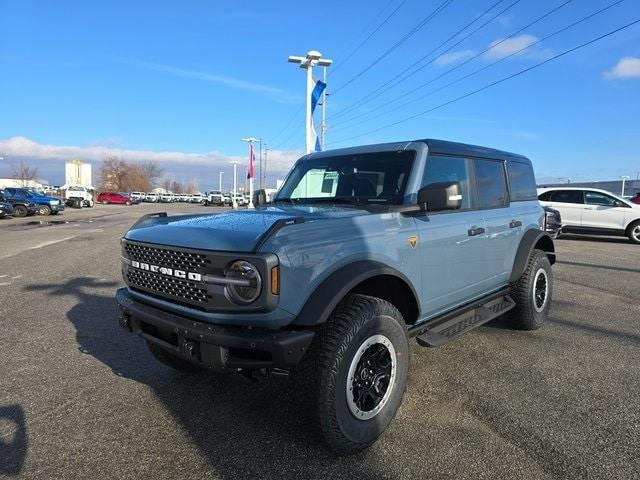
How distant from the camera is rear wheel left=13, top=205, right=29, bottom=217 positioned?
2981 cm

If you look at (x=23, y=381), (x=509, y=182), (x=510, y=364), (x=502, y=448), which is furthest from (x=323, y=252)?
(x=509, y=182)

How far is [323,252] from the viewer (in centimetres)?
286

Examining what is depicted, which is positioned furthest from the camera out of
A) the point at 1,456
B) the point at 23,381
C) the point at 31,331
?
the point at 31,331

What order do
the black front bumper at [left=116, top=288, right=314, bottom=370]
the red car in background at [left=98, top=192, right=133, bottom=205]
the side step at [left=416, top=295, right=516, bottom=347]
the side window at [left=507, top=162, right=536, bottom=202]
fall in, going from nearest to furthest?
the black front bumper at [left=116, top=288, right=314, bottom=370]
the side step at [left=416, top=295, right=516, bottom=347]
the side window at [left=507, top=162, right=536, bottom=202]
the red car in background at [left=98, top=192, right=133, bottom=205]

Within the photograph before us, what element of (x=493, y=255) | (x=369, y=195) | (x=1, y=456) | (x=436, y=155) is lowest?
(x=1, y=456)

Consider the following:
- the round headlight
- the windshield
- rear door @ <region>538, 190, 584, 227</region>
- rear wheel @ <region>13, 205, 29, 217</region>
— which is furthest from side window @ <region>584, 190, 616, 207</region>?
rear wheel @ <region>13, 205, 29, 217</region>

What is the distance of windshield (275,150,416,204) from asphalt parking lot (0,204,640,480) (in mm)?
1620

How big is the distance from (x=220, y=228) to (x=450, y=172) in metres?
2.28

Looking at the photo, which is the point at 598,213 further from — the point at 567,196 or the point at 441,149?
the point at 441,149

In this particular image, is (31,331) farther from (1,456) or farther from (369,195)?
(369,195)

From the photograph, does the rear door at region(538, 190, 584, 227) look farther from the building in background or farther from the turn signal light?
the building in background

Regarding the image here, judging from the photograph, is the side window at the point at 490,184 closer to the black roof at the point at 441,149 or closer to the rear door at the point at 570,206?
the black roof at the point at 441,149

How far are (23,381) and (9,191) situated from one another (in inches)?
1267

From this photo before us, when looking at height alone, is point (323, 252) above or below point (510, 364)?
above
